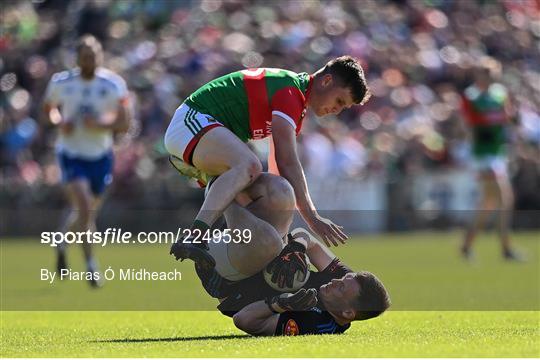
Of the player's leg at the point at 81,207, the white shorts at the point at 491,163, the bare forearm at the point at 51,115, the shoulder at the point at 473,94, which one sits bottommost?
the white shorts at the point at 491,163

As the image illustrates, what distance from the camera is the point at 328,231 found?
858 centimetres

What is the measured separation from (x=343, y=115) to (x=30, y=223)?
697 cm

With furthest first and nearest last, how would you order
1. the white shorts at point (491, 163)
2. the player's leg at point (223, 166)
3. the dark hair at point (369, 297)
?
1. the white shorts at point (491, 163)
2. the player's leg at point (223, 166)
3. the dark hair at point (369, 297)

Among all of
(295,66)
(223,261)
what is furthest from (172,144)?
(295,66)

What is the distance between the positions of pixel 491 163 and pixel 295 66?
8.17 m

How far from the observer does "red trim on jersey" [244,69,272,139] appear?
29.7 feet

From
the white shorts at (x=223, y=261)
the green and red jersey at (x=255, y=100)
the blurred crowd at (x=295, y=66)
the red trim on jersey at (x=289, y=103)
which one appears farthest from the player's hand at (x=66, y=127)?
the blurred crowd at (x=295, y=66)

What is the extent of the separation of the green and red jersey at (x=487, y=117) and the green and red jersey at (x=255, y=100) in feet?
35.8

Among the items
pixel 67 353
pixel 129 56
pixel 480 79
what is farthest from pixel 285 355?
pixel 129 56

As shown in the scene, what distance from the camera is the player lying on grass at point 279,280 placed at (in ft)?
27.8

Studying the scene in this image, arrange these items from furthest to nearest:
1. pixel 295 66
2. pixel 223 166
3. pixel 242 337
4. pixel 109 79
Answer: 1. pixel 295 66
2. pixel 109 79
3. pixel 223 166
4. pixel 242 337

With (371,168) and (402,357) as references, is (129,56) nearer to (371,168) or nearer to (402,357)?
(371,168)

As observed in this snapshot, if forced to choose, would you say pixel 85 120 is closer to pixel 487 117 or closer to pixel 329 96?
pixel 329 96

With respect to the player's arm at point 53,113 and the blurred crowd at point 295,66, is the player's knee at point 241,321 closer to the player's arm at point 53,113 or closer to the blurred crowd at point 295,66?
the player's arm at point 53,113
